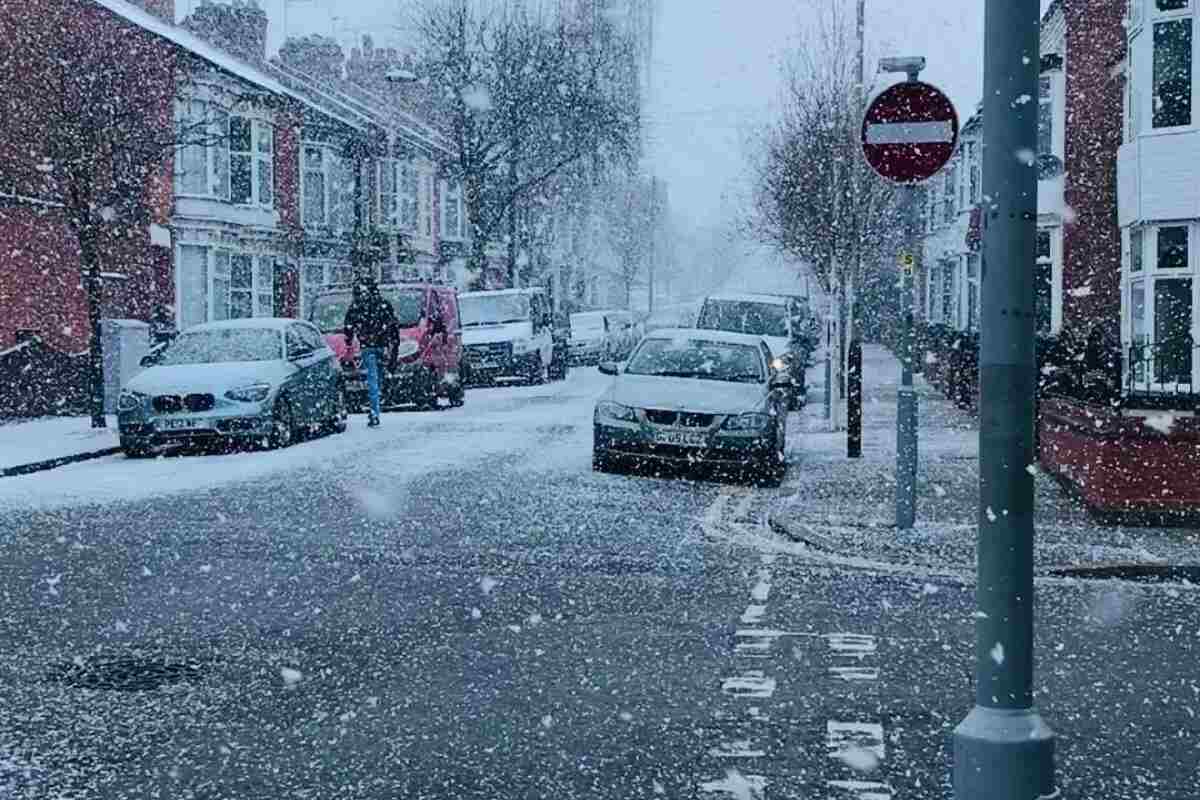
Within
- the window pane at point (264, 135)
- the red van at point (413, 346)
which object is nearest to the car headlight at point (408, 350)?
the red van at point (413, 346)

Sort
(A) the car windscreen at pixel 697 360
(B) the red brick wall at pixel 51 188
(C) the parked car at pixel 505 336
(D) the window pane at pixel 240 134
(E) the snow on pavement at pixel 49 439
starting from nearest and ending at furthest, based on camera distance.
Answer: (A) the car windscreen at pixel 697 360 → (E) the snow on pavement at pixel 49 439 → (B) the red brick wall at pixel 51 188 → (C) the parked car at pixel 505 336 → (D) the window pane at pixel 240 134

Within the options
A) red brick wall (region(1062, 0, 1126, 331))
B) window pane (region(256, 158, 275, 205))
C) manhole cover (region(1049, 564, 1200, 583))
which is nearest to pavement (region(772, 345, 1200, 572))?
manhole cover (region(1049, 564, 1200, 583))

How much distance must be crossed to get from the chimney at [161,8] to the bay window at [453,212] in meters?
17.4

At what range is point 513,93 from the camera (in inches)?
2031

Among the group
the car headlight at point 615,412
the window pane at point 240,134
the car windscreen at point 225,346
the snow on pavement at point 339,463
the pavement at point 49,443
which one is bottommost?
the snow on pavement at point 339,463

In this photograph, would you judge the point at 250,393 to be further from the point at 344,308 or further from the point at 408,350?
the point at 344,308

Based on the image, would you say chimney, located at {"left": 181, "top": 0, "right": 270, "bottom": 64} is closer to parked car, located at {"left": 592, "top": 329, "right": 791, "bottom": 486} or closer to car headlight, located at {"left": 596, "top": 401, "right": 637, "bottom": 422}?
parked car, located at {"left": 592, "top": 329, "right": 791, "bottom": 486}

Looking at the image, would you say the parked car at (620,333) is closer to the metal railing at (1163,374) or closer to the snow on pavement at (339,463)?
the snow on pavement at (339,463)

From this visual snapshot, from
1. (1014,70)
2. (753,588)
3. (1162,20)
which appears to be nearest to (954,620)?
(753,588)

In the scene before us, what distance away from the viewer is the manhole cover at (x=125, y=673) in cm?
731

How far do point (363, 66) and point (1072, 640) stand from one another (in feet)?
186

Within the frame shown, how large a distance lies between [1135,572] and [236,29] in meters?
42.1

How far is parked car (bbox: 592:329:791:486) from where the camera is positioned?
16281 millimetres

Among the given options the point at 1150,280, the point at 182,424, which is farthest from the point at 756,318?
the point at 182,424
